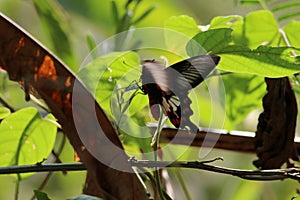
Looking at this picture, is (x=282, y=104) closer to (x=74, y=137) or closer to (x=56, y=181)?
(x=74, y=137)

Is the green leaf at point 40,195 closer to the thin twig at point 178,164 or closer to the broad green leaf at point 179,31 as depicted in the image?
the thin twig at point 178,164

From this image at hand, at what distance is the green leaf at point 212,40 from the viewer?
1.80 feet

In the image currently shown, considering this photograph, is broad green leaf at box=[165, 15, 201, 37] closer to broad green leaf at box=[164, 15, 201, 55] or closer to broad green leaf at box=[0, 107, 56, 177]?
broad green leaf at box=[164, 15, 201, 55]

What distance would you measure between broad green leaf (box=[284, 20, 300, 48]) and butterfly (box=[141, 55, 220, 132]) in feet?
0.75

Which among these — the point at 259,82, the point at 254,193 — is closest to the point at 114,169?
the point at 259,82

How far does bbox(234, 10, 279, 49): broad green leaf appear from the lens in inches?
27.8

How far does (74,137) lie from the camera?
1.89 ft

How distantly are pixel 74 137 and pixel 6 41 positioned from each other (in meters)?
0.10

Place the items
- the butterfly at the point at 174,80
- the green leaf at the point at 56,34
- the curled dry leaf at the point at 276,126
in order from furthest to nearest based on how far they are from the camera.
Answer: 1. the green leaf at the point at 56,34
2. the curled dry leaf at the point at 276,126
3. the butterfly at the point at 174,80

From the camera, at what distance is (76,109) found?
564 millimetres

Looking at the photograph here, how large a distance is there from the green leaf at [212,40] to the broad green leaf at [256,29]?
149mm

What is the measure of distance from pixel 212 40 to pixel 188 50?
29mm

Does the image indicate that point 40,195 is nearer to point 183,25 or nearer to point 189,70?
point 189,70

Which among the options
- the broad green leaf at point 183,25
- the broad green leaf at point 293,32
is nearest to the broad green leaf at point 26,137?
the broad green leaf at point 183,25
